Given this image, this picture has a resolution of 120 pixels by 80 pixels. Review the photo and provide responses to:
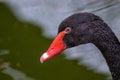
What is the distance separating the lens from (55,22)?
5.32 m

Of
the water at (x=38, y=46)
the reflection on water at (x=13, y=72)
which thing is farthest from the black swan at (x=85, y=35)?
the reflection on water at (x=13, y=72)

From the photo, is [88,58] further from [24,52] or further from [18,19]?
[18,19]

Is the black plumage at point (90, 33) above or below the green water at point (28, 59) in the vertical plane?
below

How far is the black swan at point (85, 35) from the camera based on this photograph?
3359 millimetres

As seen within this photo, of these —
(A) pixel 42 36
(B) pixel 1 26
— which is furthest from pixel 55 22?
(B) pixel 1 26

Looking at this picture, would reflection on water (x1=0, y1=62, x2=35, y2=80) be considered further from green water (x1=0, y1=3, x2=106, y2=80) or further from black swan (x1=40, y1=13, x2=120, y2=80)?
black swan (x1=40, y1=13, x2=120, y2=80)

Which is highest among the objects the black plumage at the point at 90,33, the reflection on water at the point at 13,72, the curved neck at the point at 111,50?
the reflection on water at the point at 13,72

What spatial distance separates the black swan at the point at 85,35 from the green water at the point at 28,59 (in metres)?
1.05

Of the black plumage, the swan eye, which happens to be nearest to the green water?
the black plumage

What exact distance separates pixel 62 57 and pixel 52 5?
3.36 feet

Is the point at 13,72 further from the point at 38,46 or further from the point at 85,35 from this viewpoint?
the point at 85,35

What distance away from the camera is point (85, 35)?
11.2 feet

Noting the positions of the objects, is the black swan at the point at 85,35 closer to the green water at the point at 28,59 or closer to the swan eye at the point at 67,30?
the swan eye at the point at 67,30

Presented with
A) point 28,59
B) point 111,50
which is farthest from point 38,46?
point 111,50
